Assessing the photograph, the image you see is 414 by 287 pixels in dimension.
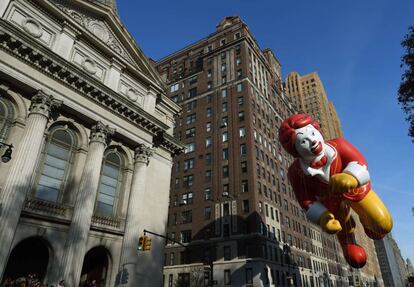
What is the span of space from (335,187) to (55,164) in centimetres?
1695

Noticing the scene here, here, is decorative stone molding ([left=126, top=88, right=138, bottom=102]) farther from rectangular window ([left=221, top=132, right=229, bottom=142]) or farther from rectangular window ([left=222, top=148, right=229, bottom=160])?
rectangular window ([left=221, top=132, right=229, bottom=142])

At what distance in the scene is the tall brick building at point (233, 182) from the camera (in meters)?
46.9

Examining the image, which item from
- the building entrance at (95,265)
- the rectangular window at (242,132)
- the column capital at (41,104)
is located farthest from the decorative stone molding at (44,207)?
the rectangular window at (242,132)

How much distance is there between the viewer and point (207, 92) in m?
64.7

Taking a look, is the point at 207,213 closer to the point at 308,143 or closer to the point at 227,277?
the point at 227,277

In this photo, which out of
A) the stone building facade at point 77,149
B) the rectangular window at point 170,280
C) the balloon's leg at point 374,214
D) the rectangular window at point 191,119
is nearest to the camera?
the balloon's leg at point 374,214

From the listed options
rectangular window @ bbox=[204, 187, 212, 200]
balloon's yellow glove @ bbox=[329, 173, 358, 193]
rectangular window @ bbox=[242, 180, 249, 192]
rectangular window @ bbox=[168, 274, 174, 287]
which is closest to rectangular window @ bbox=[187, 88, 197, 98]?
rectangular window @ bbox=[204, 187, 212, 200]

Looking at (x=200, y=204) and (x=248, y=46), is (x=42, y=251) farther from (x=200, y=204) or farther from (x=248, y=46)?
(x=248, y=46)

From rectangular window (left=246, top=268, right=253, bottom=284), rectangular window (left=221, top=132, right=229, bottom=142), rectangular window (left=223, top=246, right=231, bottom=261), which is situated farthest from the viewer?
rectangular window (left=221, top=132, right=229, bottom=142)

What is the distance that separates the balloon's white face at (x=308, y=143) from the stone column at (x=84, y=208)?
45.3 ft

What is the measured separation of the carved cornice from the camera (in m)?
17.9

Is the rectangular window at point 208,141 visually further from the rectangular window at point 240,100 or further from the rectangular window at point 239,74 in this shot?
the rectangular window at point 239,74

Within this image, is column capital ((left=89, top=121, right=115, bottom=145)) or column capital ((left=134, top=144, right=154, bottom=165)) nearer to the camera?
column capital ((left=89, top=121, right=115, bottom=145))

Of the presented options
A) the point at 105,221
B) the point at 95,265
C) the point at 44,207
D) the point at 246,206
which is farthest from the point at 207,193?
the point at 44,207
